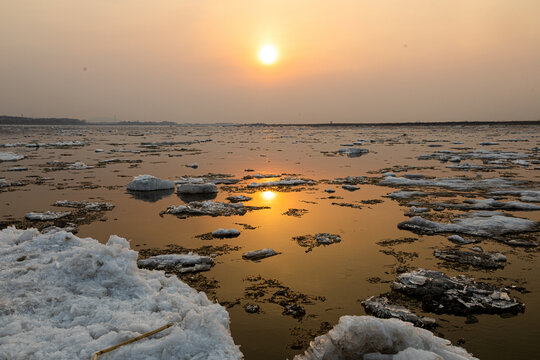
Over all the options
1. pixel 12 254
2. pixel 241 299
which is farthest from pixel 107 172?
pixel 241 299

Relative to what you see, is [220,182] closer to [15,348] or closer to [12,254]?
[12,254]

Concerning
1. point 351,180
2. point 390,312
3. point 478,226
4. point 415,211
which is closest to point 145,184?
point 351,180

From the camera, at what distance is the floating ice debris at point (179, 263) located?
493cm

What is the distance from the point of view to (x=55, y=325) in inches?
118

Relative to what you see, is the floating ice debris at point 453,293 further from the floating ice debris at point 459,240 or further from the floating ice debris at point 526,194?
the floating ice debris at point 526,194

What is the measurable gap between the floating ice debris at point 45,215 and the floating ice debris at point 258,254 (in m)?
4.82

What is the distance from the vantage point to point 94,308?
327cm

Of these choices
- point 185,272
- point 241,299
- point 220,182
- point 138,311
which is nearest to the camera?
point 138,311

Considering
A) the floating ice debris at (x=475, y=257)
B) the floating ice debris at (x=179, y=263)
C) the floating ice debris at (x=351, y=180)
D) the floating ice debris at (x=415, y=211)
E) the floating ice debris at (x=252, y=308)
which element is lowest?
the floating ice debris at (x=252, y=308)

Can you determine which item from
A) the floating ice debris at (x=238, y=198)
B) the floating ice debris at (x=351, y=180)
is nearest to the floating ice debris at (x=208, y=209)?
the floating ice debris at (x=238, y=198)

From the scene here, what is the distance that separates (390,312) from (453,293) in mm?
954

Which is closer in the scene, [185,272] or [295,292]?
[295,292]

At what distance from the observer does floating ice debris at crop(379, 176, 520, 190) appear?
11367mm

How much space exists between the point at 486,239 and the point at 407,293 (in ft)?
9.83
